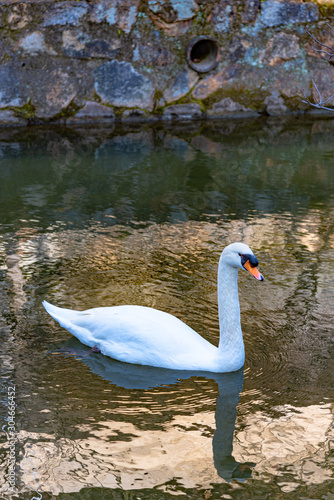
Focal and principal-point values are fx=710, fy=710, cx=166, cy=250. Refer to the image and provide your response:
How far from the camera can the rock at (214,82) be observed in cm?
1102

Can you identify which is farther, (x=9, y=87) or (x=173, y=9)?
(x=173, y=9)

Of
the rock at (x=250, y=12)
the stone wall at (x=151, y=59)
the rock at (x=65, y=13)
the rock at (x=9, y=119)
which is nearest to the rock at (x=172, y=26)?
the stone wall at (x=151, y=59)

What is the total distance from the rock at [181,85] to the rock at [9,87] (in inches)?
86.7

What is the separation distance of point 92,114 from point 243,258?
724cm

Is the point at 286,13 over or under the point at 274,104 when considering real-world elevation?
over

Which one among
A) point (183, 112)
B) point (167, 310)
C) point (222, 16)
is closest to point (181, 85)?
point (183, 112)

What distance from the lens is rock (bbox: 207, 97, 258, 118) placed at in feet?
36.6

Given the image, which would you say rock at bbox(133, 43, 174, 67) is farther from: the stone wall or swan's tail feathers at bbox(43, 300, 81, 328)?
swan's tail feathers at bbox(43, 300, 81, 328)

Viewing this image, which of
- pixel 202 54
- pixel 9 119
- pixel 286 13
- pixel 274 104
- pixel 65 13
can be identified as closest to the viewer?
pixel 65 13

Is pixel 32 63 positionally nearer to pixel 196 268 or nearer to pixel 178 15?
pixel 178 15

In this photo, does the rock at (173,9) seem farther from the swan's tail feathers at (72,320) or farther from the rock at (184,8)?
the swan's tail feathers at (72,320)

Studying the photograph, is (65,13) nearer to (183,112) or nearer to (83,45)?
(83,45)

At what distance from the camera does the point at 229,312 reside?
4016mm

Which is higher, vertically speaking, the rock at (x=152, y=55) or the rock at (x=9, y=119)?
the rock at (x=152, y=55)
